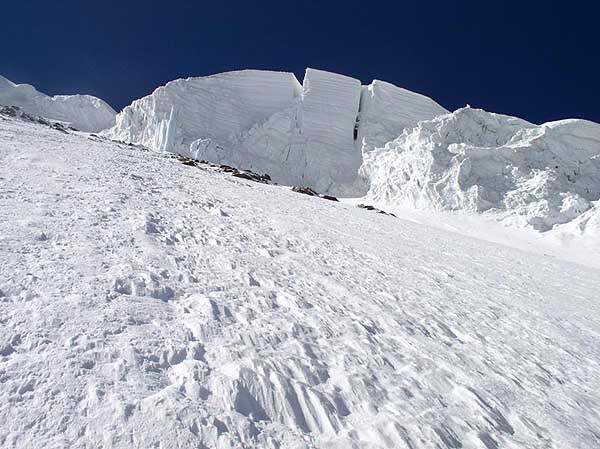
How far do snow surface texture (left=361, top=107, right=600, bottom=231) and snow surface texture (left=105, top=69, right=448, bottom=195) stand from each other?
29.7 feet

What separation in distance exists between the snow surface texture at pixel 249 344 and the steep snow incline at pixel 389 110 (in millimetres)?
42556

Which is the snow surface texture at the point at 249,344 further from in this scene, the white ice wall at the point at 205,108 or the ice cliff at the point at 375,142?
the white ice wall at the point at 205,108

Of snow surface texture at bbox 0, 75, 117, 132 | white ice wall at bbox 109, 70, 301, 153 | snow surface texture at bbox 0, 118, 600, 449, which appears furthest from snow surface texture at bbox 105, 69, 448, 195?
snow surface texture at bbox 0, 118, 600, 449

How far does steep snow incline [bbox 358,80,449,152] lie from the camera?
Result: 48.7 metres

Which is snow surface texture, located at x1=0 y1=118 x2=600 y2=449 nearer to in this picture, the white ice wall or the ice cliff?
the ice cliff

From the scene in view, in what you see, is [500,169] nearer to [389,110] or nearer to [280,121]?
[389,110]

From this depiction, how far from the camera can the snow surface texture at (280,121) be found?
145 ft

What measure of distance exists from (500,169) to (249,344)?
3106 centimetres

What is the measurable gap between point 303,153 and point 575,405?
139 ft

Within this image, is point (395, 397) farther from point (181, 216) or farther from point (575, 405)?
point (181, 216)

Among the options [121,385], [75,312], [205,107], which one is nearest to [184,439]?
[121,385]

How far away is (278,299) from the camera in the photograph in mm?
5105

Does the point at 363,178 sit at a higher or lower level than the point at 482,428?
higher

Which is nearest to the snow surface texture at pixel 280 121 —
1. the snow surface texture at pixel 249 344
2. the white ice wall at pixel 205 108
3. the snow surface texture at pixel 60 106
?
the white ice wall at pixel 205 108
